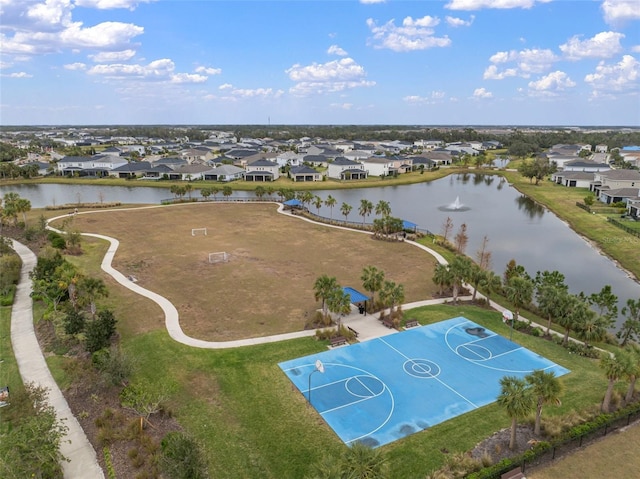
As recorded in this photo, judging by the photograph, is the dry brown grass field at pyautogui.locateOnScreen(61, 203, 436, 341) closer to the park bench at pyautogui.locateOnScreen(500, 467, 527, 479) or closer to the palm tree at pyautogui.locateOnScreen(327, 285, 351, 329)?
the palm tree at pyautogui.locateOnScreen(327, 285, 351, 329)

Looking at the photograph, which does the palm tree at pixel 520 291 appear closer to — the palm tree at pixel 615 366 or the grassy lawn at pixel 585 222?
the palm tree at pixel 615 366

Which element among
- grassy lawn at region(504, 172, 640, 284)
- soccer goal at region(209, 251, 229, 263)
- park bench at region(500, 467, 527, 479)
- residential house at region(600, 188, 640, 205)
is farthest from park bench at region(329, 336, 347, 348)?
residential house at region(600, 188, 640, 205)

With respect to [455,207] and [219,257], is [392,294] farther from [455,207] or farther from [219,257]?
[455,207]

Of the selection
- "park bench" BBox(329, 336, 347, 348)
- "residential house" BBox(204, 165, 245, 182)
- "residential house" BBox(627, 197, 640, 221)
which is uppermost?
"residential house" BBox(204, 165, 245, 182)

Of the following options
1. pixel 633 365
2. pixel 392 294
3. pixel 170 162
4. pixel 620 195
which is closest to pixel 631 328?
pixel 633 365

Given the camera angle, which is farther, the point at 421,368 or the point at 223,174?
the point at 223,174
